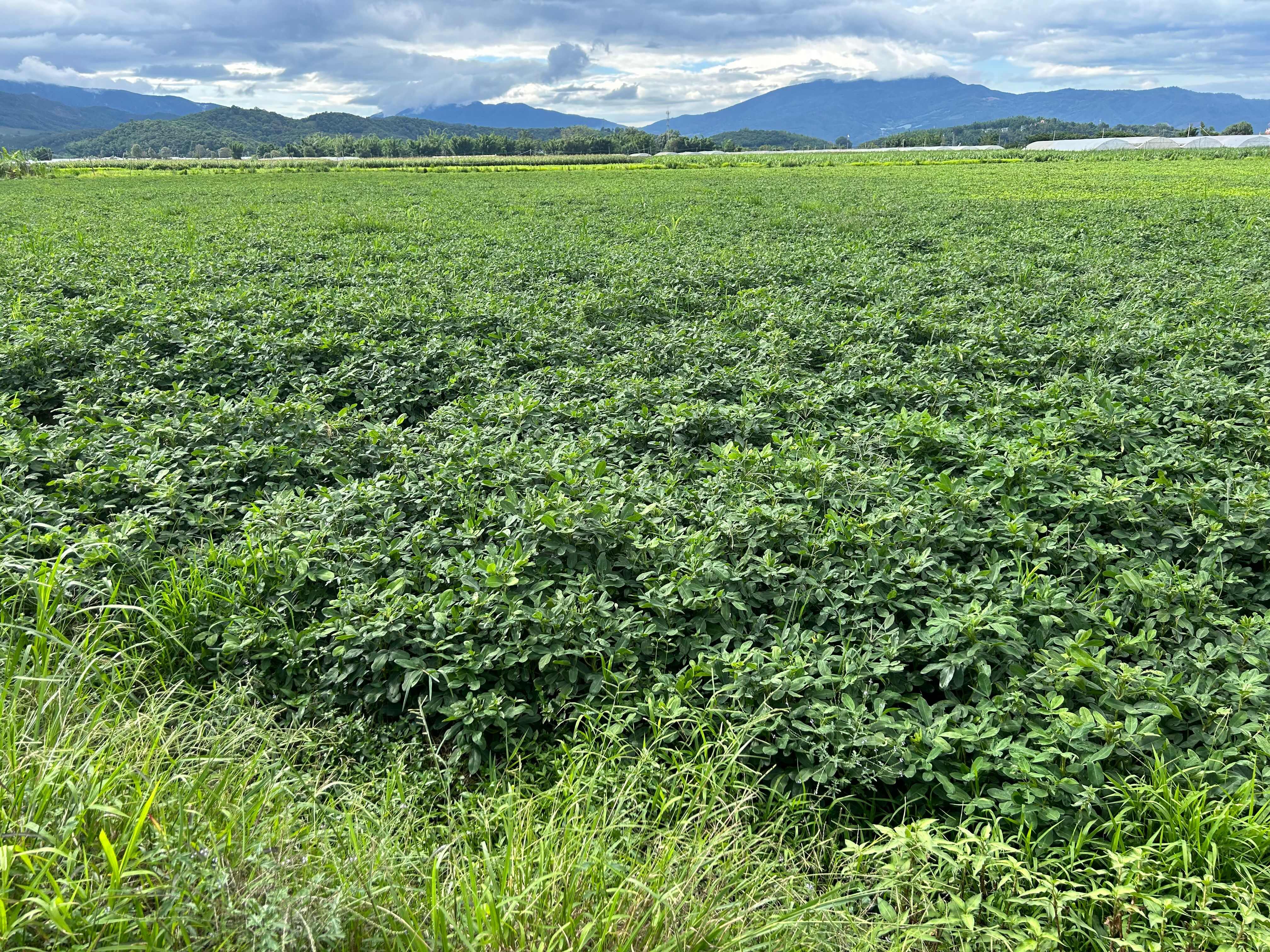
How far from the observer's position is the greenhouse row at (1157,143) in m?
80.3

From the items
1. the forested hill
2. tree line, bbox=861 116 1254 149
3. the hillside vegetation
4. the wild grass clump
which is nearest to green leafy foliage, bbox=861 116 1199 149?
tree line, bbox=861 116 1254 149

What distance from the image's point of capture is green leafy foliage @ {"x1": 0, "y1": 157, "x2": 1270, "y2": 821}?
123 inches

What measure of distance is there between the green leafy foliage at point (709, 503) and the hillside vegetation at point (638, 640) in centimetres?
3

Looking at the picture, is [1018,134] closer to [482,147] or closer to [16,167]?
[482,147]

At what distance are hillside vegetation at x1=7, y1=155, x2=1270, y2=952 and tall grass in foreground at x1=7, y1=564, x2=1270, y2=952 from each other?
0.02 m

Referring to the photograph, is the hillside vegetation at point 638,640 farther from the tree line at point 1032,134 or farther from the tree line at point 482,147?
the tree line at point 1032,134

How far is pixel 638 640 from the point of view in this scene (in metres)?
3.57

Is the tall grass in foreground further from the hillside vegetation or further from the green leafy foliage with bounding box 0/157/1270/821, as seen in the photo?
the green leafy foliage with bounding box 0/157/1270/821

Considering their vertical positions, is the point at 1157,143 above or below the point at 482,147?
below

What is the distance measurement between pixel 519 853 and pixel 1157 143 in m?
113

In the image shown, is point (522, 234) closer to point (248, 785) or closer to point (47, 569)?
point (47, 569)

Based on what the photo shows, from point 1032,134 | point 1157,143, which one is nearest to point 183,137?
point 1032,134

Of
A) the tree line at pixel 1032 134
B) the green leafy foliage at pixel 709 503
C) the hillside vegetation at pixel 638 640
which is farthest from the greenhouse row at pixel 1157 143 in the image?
the hillside vegetation at pixel 638 640

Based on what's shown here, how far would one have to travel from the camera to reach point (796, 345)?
7.91 meters
